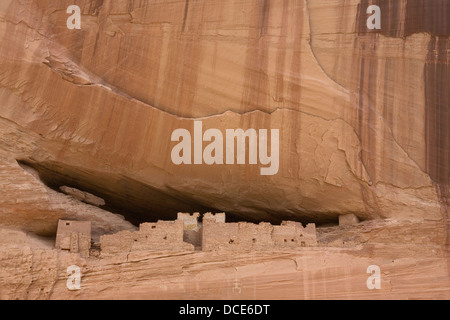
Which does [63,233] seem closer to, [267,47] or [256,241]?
[256,241]

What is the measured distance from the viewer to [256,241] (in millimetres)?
13586

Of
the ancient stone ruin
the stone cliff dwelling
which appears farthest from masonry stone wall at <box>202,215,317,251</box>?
the ancient stone ruin

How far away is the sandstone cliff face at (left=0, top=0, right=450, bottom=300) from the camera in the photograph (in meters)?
14.0

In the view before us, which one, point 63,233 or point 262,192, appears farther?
point 262,192

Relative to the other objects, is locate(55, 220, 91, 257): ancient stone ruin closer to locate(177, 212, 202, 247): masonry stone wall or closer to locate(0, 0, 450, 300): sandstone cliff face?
locate(0, 0, 450, 300): sandstone cliff face

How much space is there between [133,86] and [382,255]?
4784 millimetres

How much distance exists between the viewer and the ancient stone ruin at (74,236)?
13375mm

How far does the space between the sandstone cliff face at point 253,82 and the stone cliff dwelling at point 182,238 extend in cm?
93

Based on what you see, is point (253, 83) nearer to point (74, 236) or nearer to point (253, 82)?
point (253, 82)

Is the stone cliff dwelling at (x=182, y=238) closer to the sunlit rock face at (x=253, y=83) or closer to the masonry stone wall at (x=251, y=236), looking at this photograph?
the masonry stone wall at (x=251, y=236)

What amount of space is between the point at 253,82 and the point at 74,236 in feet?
12.2

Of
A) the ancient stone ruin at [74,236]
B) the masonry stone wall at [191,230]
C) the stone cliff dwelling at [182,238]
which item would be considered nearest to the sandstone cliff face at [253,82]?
the ancient stone ruin at [74,236]

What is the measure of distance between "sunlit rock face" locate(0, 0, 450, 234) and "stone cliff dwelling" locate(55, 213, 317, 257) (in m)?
0.93

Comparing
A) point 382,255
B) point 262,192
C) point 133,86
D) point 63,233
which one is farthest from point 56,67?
point 382,255
